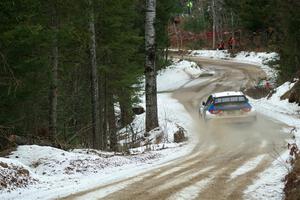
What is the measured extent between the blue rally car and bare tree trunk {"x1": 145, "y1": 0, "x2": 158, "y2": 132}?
243cm

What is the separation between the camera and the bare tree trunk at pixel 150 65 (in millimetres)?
18672

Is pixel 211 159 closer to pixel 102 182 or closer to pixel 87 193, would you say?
pixel 102 182

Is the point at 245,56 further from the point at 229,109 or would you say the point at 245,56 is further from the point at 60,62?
the point at 60,62

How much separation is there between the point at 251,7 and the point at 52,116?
3774 centimetres

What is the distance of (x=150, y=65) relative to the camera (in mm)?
18938

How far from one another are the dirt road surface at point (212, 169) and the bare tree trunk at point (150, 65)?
2.02 m

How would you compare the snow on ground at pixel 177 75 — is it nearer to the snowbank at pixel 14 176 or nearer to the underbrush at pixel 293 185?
the snowbank at pixel 14 176

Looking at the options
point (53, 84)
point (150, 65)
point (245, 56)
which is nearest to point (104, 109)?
point (150, 65)

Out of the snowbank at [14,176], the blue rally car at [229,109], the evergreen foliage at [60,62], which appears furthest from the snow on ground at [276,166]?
the evergreen foliage at [60,62]

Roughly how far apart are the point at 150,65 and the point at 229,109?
12.2 feet

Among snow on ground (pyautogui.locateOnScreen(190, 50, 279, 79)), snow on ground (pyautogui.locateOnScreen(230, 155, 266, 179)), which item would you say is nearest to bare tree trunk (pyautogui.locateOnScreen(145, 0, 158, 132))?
snow on ground (pyautogui.locateOnScreen(230, 155, 266, 179))

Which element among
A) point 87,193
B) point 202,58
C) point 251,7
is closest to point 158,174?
point 87,193

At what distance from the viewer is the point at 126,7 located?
1977 centimetres

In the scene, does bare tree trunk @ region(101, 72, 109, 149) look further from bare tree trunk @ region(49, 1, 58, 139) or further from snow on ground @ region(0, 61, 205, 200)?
bare tree trunk @ region(49, 1, 58, 139)
